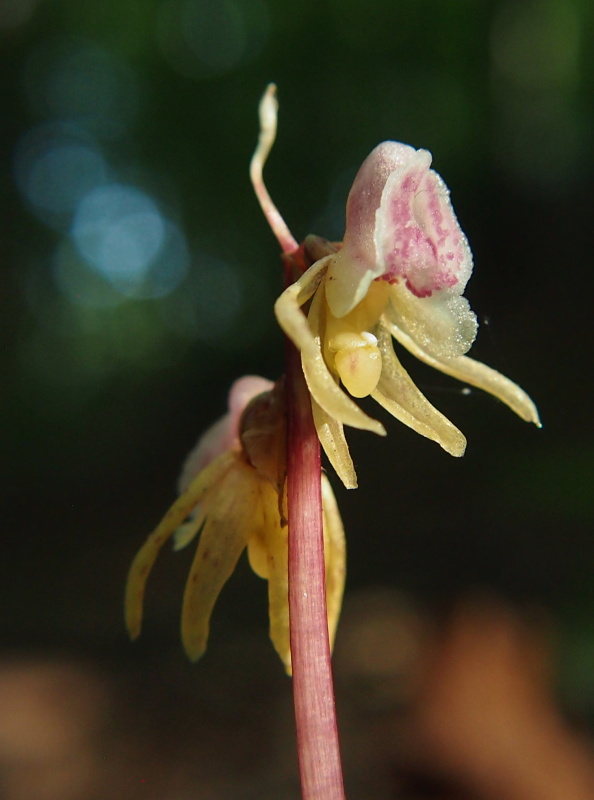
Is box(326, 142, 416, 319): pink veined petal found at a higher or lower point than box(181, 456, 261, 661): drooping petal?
higher

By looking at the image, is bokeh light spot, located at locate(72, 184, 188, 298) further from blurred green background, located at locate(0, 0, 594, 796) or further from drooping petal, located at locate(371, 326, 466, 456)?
drooping petal, located at locate(371, 326, 466, 456)

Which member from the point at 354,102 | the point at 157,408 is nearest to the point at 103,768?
the point at 354,102

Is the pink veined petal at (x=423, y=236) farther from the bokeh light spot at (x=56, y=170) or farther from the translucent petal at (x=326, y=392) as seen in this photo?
the bokeh light spot at (x=56, y=170)

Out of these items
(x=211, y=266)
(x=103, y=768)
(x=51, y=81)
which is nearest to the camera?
(x=103, y=768)

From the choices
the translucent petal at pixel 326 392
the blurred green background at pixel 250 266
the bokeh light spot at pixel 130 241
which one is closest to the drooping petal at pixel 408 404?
the translucent petal at pixel 326 392

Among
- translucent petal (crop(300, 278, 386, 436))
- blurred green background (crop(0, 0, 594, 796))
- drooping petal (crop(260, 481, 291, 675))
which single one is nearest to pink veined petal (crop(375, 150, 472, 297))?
translucent petal (crop(300, 278, 386, 436))

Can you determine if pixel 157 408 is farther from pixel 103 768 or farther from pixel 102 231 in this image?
pixel 103 768

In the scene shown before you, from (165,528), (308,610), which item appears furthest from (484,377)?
(165,528)
